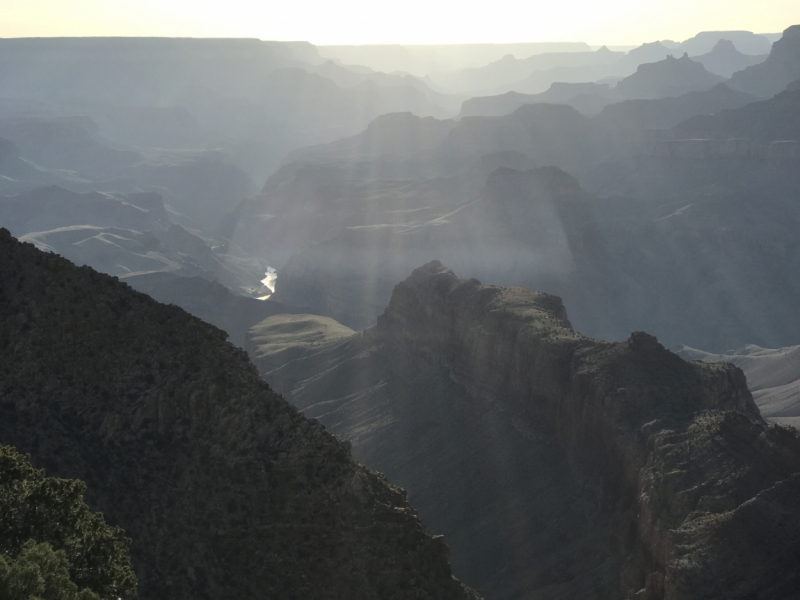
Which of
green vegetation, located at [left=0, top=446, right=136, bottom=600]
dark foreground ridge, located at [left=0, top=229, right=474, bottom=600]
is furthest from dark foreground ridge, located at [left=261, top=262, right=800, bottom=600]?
green vegetation, located at [left=0, top=446, right=136, bottom=600]

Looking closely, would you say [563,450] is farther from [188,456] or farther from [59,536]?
[59,536]

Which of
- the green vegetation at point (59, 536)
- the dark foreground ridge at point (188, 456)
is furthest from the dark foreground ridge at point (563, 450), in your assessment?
the green vegetation at point (59, 536)

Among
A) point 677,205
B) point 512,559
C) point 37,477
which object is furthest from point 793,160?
point 37,477

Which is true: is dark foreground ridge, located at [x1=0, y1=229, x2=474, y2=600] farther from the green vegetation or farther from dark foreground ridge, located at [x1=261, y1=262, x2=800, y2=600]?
dark foreground ridge, located at [x1=261, y1=262, x2=800, y2=600]

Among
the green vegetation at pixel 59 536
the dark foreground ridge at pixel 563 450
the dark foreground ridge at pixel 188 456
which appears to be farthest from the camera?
the dark foreground ridge at pixel 563 450

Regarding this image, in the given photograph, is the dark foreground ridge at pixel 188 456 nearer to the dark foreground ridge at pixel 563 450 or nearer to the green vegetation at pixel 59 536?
the green vegetation at pixel 59 536

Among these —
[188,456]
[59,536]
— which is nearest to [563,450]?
[188,456]

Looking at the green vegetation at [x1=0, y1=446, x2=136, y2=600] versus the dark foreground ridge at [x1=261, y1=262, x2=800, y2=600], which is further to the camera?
the dark foreground ridge at [x1=261, y1=262, x2=800, y2=600]
